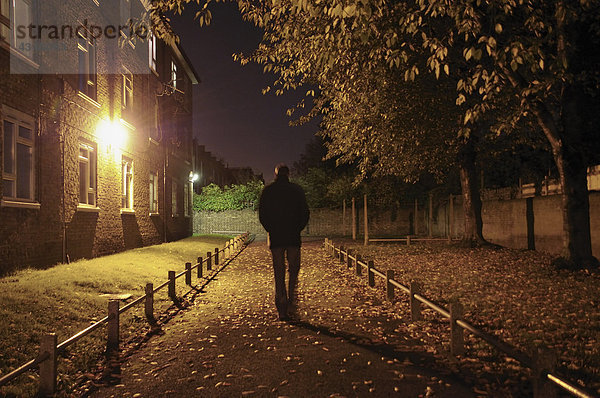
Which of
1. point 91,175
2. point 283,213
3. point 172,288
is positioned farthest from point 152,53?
point 283,213

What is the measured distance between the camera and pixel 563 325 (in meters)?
7.27

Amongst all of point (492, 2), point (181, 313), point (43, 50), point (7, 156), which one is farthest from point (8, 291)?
point (492, 2)

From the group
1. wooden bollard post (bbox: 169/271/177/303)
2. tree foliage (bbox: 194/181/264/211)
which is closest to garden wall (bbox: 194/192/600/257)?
tree foliage (bbox: 194/181/264/211)

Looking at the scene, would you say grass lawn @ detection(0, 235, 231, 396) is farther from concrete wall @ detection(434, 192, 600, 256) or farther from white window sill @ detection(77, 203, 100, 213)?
concrete wall @ detection(434, 192, 600, 256)

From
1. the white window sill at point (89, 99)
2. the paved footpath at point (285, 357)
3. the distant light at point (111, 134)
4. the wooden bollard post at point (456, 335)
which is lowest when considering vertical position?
the paved footpath at point (285, 357)

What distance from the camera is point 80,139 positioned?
1436 centimetres

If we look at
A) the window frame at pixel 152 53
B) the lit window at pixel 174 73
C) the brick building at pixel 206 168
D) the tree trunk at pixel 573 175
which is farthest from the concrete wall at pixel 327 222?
the tree trunk at pixel 573 175

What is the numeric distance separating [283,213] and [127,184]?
13.2m

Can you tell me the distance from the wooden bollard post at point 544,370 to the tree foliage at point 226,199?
4092cm

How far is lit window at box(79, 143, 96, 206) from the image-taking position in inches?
581

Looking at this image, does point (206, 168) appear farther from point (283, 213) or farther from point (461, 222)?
point (283, 213)

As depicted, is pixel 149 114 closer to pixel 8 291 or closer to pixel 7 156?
pixel 7 156

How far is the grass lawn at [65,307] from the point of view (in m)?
5.68

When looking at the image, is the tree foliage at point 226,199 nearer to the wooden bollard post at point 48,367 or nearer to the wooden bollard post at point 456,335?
the wooden bollard post at point 456,335
